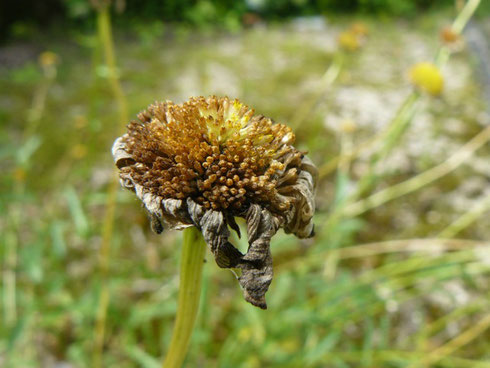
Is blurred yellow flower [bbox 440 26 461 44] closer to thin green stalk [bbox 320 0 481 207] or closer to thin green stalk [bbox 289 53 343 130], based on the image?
thin green stalk [bbox 320 0 481 207]

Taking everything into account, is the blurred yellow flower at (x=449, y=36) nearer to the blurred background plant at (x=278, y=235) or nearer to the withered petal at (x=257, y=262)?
the blurred background plant at (x=278, y=235)

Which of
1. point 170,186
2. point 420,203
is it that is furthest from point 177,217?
point 420,203

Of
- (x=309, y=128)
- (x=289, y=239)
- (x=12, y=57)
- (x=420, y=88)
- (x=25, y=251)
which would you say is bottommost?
(x=25, y=251)

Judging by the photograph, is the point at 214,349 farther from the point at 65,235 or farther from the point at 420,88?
the point at 420,88

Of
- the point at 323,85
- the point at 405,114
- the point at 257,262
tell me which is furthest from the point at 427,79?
→ the point at 257,262

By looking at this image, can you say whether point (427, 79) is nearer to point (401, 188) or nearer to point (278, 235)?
point (401, 188)

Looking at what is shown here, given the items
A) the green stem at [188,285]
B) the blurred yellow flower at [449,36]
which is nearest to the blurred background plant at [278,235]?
the blurred yellow flower at [449,36]

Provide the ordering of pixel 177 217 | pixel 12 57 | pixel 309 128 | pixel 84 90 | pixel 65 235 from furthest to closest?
pixel 12 57 → pixel 84 90 → pixel 309 128 → pixel 65 235 → pixel 177 217
